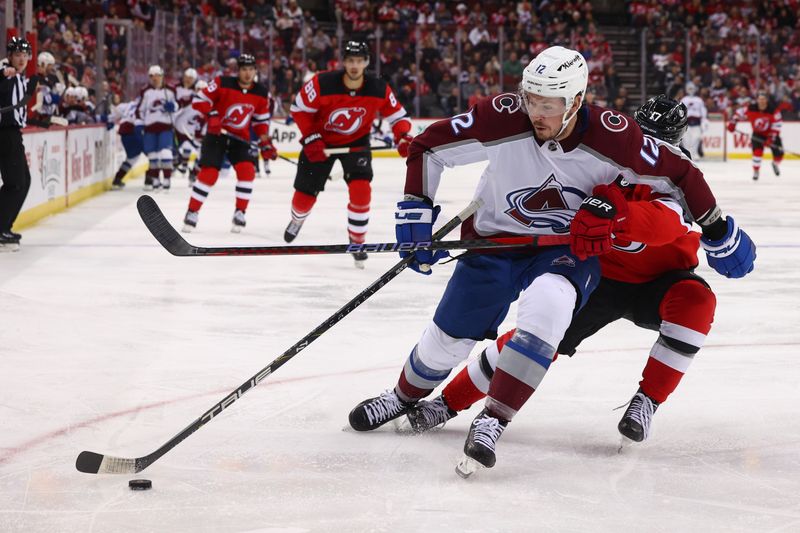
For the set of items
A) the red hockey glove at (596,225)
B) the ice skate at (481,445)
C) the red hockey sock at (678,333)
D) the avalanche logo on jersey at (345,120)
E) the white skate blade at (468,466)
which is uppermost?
the red hockey glove at (596,225)

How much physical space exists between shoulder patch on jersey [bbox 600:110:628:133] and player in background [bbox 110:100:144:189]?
29.8 ft

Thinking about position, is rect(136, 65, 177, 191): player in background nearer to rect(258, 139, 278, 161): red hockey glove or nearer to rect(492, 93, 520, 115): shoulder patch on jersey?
rect(258, 139, 278, 161): red hockey glove

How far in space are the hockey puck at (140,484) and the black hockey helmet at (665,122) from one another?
1400 millimetres

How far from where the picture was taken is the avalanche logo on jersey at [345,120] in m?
6.12

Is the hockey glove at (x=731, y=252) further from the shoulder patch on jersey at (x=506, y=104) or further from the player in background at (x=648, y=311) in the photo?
the shoulder patch on jersey at (x=506, y=104)

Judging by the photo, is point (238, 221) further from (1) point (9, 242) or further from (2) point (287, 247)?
(2) point (287, 247)

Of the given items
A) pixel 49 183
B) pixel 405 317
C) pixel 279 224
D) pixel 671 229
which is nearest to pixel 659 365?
pixel 671 229

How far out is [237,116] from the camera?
25.4ft

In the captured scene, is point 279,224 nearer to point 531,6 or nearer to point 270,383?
point 270,383

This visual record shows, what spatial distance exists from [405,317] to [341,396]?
4.48 ft

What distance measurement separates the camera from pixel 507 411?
7.96 feet

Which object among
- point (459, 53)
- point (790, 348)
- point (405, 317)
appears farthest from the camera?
point (459, 53)

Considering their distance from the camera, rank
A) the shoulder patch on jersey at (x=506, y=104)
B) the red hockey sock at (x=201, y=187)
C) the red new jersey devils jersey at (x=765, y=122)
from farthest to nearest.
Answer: the red new jersey devils jersey at (x=765, y=122)
the red hockey sock at (x=201, y=187)
the shoulder patch on jersey at (x=506, y=104)

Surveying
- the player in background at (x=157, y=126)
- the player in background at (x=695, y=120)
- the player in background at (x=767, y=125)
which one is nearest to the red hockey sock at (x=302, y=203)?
the player in background at (x=157, y=126)
